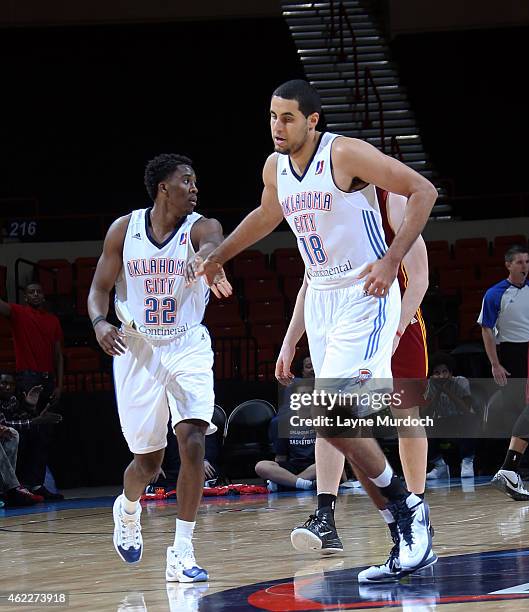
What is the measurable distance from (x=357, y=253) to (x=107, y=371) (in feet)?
28.3

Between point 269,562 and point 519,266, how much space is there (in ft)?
16.7

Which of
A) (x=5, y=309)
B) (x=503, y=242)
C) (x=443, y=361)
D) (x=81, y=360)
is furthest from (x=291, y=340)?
(x=503, y=242)

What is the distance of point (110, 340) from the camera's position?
4.98m

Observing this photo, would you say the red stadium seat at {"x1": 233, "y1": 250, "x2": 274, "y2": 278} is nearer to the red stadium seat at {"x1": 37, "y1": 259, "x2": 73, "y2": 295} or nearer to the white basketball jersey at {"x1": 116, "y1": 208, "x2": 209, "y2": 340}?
the red stadium seat at {"x1": 37, "y1": 259, "x2": 73, "y2": 295}

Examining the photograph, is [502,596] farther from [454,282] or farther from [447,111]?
[447,111]

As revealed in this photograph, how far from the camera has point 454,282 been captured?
1462cm

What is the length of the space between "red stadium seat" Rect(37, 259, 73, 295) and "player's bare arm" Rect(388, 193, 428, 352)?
9.93 m

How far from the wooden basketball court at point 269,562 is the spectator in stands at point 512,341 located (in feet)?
0.88

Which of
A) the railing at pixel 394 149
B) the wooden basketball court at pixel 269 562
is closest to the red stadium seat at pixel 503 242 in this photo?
the railing at pixel 394 149

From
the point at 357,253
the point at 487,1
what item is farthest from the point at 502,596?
the point at 487,1

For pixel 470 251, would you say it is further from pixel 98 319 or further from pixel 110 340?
pixel 110 340

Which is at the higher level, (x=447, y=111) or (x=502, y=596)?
(x=447, y=111)

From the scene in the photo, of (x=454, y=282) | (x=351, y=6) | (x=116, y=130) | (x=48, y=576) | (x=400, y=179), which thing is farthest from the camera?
(x=351, y=6)

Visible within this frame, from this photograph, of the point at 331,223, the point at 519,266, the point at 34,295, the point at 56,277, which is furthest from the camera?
the point at 56,277
